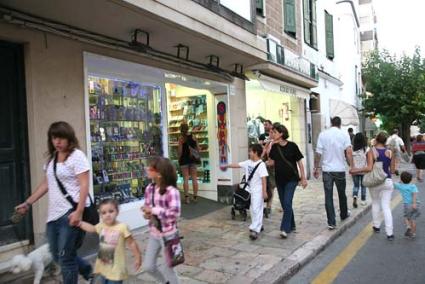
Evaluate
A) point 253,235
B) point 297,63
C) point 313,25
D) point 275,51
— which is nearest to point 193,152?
point 253,235

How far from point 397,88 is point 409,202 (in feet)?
66.8

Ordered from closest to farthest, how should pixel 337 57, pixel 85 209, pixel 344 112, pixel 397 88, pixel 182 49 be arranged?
pixel 85 209 → pixel 182 49 → pixel 344 112 → pixel 337 57 → pixel 397 88

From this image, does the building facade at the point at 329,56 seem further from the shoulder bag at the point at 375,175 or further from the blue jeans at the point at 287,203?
the blue jeans at the point at 287,203

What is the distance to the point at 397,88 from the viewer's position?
2541cm

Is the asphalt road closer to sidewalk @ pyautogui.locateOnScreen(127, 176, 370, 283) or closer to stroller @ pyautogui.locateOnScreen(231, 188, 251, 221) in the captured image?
sidewalk @ pyautogui.locateOnScreen(127, 176, 370, 283)

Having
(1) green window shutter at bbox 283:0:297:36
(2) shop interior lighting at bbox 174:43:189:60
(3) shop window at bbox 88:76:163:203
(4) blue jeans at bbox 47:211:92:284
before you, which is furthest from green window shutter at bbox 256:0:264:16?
(4) blue jeans at bbox 47:211:92:284

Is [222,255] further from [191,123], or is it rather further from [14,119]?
[191,123]

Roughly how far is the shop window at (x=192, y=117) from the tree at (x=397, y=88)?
18.0m

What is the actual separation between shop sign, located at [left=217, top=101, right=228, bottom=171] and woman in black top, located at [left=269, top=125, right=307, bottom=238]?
3150 mm

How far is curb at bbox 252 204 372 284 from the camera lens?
5.03 metres

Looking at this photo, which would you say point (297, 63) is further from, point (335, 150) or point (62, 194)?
point (62, 194)

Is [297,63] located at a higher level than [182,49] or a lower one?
higher

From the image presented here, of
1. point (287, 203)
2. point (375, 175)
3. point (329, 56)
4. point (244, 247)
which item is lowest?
point (244, 247)

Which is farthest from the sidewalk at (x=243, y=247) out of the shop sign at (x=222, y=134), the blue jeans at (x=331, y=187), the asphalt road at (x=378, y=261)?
the shop sign at (x=222, y=134)
